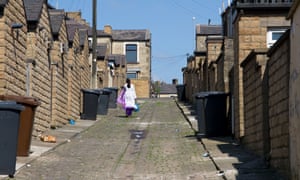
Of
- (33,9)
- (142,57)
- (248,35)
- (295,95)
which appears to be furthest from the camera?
(142,57)

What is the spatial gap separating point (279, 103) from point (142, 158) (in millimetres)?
4019

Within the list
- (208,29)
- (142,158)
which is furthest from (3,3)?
(208,29)

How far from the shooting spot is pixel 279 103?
10.5 meters

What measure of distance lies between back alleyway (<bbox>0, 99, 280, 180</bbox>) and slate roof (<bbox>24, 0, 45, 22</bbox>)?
342cm

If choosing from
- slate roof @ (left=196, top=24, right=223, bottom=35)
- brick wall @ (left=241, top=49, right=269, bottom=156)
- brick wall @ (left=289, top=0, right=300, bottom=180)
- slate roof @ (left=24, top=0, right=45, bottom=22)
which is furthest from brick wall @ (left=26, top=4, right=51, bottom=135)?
slate roof @ (left=196, top=24, right=223, bottom=35)

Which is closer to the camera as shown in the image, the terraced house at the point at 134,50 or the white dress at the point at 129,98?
the white dress at the point at 129,98

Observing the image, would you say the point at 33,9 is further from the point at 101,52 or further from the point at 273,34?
the point at 101,52

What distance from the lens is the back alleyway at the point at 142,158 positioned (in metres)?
11.1

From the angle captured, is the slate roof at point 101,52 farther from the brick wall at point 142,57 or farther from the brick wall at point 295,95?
the brick wall at point 295,95

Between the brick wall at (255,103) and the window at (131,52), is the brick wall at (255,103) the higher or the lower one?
the lower one

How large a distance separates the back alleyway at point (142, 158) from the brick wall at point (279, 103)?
16.0 inches

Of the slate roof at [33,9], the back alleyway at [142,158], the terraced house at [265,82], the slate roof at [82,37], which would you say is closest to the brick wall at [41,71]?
the slate roof at [33,9]

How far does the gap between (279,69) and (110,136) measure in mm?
8751

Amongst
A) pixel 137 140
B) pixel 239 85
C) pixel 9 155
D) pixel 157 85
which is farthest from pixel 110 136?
pixel 157 85
